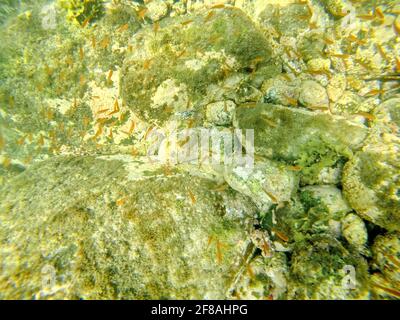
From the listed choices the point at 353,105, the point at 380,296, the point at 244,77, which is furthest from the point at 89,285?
the point at 353,105

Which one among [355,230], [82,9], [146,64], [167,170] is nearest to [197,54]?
[146,64]

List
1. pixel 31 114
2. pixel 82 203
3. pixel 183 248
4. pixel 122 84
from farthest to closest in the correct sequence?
pixel 31 114 → pixel 122 84 → pixel 82 203 → pixel 183 248

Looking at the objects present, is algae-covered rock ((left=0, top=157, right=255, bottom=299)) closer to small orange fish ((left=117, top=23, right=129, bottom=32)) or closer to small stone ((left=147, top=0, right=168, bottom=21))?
small orange fish ((left=117, top=23, right=129, bottom=32))

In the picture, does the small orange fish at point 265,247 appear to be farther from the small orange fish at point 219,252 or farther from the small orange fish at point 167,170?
the small orange fish at point 167,170

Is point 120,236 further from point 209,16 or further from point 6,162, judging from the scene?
point 6,162

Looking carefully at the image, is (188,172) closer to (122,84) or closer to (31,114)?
(122,84)

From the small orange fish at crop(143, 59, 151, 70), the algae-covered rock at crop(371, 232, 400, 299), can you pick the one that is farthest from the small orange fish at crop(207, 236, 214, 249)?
the small orange fish at crop(143, 59, 151, 70)

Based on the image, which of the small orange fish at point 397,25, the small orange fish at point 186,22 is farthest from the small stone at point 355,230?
the small orange fish at point 186,22
